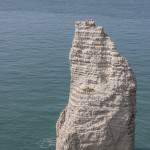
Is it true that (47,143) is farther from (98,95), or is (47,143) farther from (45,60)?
(45,60)

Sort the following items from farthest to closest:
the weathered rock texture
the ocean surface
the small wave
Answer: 1. the ocean surface
2. the small wave
3. the weathered rock texture

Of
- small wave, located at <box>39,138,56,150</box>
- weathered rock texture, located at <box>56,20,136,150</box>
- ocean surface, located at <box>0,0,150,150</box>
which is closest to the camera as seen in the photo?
weathered rock texture, located at <box>56,20,136,150</box>

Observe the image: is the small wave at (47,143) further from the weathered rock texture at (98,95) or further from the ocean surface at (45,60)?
the weathered rock texture at (98,95)

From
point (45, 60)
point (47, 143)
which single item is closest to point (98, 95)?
point (47, 143)

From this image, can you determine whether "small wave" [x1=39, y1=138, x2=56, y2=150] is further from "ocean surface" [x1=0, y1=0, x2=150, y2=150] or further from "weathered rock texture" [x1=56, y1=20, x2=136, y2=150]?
"weathered rock texture" [x1=56, y1=20, x2=136, y2=150]

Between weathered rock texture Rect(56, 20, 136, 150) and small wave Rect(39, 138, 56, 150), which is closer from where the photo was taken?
weathered rock texture Rect(56, 20, 136, 150)

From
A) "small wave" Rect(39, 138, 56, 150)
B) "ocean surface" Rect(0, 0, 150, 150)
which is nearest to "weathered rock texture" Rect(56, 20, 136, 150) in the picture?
"small wave" Rect(39, 138, 56, 150)

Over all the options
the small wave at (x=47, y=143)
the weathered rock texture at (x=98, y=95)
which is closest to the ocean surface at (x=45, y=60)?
the small wave at (x=47, y=143)
